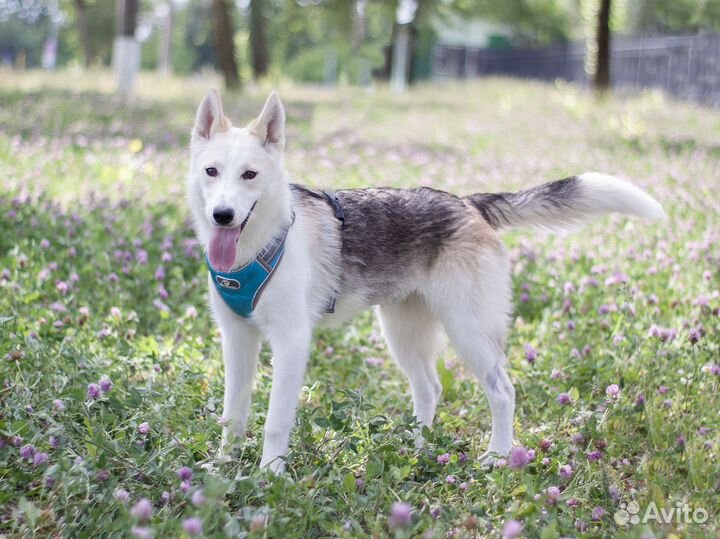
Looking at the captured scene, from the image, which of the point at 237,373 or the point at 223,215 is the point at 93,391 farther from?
the point at 223,215

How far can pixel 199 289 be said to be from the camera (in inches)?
225

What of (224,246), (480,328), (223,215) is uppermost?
(223,215)

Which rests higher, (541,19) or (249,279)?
(541,19)

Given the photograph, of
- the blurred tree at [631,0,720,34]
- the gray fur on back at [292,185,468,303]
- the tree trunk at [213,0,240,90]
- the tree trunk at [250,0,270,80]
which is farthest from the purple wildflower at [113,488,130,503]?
the blurred tree at [631,0,720,34]

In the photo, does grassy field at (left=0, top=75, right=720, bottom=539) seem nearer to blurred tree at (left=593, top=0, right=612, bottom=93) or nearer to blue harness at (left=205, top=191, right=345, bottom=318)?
blue harness at (left=205, top=191, right=345, bottom=318)

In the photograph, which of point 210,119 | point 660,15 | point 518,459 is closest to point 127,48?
point 210,119

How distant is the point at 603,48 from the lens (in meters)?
20.6

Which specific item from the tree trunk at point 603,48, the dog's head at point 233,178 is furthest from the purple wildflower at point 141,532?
the tree trunk at point 603,48

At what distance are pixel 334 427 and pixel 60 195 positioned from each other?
5.55 metres

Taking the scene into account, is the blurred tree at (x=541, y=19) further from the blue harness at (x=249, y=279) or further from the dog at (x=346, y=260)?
the blue harness at (x=249, y=279)

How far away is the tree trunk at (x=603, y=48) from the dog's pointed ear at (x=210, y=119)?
18.7m

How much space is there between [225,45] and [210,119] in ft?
69.1

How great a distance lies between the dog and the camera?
3.65 metres

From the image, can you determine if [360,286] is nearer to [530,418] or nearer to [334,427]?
[334,427]
